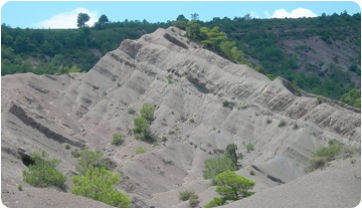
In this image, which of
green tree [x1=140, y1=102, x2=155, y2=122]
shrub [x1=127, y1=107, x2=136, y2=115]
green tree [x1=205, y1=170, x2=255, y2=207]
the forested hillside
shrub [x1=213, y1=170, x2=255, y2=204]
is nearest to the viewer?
green tree [x1=205, y1=170, x2=255, y2=207]

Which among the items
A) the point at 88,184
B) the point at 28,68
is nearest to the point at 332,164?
the point at 88,184

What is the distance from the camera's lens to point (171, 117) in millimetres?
69562

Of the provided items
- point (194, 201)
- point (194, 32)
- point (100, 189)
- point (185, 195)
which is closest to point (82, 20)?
point (194, 32)

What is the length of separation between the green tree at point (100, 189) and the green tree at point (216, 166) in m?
8.74

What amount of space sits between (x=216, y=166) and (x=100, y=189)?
12.5m

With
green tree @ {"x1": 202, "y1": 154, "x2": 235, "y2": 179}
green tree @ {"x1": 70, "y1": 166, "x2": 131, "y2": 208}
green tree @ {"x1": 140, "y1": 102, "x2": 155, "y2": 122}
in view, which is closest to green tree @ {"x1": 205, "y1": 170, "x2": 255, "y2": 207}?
green tree @ {"x1": 70, "y1": 166, "x2": 131, "y2": 208}

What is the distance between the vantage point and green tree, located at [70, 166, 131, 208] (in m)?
44.8

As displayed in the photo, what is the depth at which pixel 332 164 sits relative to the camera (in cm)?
3666

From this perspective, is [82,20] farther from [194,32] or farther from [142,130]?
[142,130]

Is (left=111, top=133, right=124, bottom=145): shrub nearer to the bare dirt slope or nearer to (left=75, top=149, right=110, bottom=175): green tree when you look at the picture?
the bare dirt slope

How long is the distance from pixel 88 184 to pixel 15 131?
1500 cm

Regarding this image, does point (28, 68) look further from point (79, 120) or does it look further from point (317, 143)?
point (317, 143)

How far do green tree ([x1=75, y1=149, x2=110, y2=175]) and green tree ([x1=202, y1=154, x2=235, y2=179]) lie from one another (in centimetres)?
826

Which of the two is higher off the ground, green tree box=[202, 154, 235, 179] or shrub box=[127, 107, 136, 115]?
shrub box=[127, 107, 136, 115]
